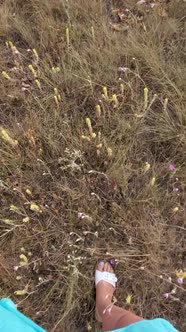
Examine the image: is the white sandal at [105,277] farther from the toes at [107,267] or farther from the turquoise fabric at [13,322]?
the turquoise fabric at [13,322]

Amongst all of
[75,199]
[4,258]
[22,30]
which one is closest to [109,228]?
[75,199]

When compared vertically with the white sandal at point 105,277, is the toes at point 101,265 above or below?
above

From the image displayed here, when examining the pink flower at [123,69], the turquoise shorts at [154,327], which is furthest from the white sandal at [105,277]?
the pink flower at [123,69]

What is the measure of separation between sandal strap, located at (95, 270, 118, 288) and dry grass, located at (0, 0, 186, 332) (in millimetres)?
39

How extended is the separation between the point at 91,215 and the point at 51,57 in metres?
1.11

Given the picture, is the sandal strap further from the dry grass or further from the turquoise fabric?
the turquoise fabric

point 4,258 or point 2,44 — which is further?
point 2,44

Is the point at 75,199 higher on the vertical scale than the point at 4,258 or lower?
higher

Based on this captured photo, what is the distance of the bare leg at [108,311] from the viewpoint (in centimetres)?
177

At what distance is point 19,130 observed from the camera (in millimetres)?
2203

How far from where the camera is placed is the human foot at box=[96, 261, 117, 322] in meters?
1.86

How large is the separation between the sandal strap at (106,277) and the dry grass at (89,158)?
39 millimetres

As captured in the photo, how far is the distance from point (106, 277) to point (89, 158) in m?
0.66

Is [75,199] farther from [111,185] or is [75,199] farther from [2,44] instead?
[2,44]
